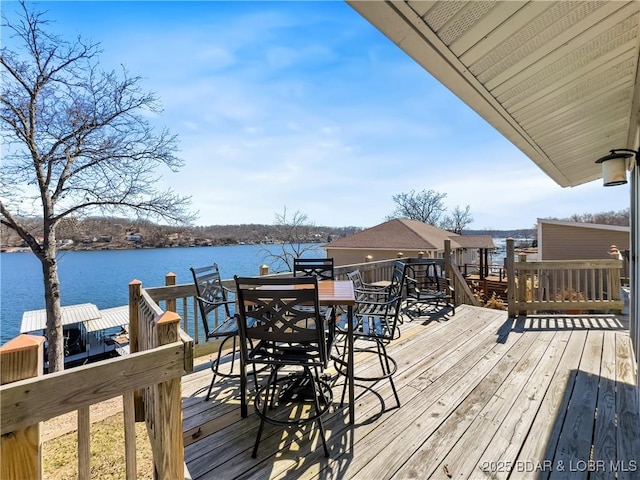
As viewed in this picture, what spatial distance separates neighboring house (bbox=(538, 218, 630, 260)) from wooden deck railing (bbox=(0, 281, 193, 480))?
15.5 m

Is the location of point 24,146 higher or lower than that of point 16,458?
higher

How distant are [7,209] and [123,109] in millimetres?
3680

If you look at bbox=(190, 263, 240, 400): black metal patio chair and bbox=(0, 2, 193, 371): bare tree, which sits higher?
bbox=(0, 2, 193, 371): bare tree

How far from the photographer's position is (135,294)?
276 cm

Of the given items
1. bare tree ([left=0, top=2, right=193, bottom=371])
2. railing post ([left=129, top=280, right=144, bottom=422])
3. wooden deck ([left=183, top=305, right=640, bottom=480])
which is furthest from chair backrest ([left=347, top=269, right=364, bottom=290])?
bare tree ([left=0, top=2, right=193, bottom=371])

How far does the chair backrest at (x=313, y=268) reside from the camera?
4250 millimetres

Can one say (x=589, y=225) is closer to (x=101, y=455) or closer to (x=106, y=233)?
(x=101, y=455)

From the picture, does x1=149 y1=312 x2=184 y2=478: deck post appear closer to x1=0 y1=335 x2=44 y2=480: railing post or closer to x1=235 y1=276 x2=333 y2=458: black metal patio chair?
x1=0 y1=335 x2=44 y2=480: railing post

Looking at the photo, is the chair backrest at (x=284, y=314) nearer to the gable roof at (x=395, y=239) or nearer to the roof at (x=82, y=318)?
the roof at (x=82, y=318)

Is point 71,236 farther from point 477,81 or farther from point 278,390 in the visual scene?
point 477,81

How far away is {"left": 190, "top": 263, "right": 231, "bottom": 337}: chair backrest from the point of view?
2.85 m

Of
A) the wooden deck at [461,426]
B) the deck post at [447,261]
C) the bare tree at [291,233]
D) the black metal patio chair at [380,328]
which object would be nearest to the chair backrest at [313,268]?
the black metal patio chair at [380,328]

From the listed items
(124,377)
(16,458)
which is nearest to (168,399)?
(124,377)

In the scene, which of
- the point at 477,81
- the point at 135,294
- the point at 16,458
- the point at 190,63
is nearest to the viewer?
the point at 16,458
